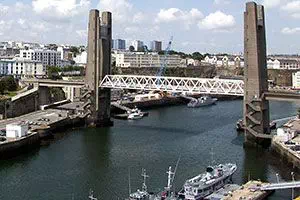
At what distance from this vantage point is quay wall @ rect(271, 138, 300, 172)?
16.3 metres

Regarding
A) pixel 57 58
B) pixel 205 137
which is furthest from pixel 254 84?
pixel 57 58

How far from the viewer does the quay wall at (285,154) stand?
1628cm

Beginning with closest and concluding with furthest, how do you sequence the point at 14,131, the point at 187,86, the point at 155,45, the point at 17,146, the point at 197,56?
the point at 17,146
the point at 14,131
the point at 187,86
the point at 197,56
the point at 155,45

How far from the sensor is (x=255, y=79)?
70.6 feet

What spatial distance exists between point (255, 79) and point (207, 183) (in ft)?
31.6

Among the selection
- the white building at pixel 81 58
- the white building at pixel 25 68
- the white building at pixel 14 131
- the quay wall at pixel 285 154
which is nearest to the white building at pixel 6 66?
the white building at pixel 25 68

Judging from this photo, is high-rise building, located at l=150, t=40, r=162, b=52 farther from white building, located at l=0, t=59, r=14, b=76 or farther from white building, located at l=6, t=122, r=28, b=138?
white building, located at l=6, t=122, r=28, b=138

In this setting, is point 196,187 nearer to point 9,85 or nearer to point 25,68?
point 9,85

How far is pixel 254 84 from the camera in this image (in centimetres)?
2150

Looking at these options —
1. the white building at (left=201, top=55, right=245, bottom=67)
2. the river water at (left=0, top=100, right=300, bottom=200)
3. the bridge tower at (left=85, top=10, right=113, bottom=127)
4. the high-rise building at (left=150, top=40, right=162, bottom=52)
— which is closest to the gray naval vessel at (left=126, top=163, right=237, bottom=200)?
the river water at (left=0, top=100, right=300, bottom=200)

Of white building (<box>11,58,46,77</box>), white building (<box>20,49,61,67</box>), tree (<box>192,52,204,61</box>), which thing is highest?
tree (<box>192,52,204,61</box>)

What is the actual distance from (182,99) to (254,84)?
68.9 ft

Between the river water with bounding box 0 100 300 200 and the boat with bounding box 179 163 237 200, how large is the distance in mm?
1125

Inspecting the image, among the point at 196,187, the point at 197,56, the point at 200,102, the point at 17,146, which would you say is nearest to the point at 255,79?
the point at 196,187
